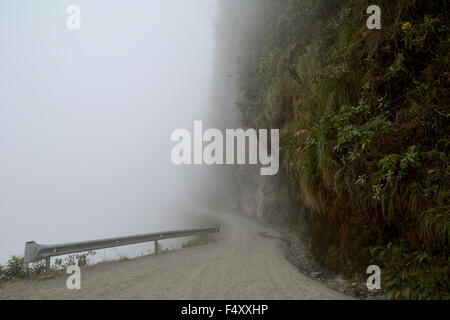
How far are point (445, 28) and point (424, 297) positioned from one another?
14.9 feet

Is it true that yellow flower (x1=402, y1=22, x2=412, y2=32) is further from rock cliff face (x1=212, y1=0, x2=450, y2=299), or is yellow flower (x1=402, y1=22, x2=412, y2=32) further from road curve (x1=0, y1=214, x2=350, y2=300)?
road curve (x1=0, y1=214, x2=350, y2=300)

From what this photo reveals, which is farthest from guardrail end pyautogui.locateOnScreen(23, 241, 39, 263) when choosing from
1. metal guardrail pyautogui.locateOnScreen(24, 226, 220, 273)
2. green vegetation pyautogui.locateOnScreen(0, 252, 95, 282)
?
green vegetation pyautogui.locateOnScreen(0, 252, 95, 282)

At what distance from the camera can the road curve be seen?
141 inches

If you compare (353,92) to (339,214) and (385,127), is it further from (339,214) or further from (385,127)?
(339,214)

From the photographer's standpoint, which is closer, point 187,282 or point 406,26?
point 406,26

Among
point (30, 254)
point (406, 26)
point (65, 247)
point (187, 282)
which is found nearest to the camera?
point (406, 26)

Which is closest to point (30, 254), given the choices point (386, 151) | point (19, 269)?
point (19, 269)

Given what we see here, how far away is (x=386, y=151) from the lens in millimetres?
3701

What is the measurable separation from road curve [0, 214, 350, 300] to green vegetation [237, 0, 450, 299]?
1.10 metres

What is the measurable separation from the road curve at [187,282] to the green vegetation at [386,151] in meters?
1.10

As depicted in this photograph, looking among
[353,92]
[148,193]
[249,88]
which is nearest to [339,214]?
[353,92]

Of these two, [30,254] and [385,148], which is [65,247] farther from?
[385,148]

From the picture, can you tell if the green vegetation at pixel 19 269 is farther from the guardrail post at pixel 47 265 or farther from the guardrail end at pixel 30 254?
the guardrail end at pixel 30 254

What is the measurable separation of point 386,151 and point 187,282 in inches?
181
